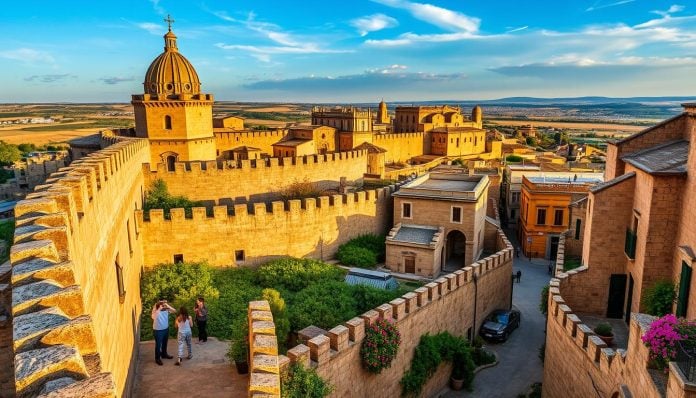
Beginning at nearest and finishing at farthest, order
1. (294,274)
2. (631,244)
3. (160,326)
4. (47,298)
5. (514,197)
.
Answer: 1. (47,298)
2. (160,326)
3. (631,244)
4. (294,274)
5. (514,197)

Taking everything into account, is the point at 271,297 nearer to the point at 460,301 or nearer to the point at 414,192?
the point at 460,301

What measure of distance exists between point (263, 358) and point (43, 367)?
171 inches

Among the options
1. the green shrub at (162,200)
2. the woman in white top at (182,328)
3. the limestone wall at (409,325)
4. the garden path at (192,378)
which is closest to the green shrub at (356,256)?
the limestone wall at (409,325)

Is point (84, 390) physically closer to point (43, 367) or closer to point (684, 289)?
point (43, 367)

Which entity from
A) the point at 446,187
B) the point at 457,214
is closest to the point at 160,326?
the point at 457,214

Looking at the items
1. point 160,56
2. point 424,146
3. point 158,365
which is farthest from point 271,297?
point 424,146

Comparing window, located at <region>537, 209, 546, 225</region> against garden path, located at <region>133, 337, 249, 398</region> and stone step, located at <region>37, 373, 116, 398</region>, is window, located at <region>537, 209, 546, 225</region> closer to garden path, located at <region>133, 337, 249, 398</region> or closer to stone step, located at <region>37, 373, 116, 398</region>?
garden path, located at <region>133, 337, 249, 398</region>

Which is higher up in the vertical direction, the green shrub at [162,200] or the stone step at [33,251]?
the stone step at [33,251]

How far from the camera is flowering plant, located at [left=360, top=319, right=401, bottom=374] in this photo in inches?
472

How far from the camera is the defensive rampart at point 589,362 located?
826 cm

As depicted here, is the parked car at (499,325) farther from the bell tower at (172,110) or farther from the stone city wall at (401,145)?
the stone city wall at (401,145)

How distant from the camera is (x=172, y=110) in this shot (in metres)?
26.9

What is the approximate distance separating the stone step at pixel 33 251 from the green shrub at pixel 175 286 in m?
10.5

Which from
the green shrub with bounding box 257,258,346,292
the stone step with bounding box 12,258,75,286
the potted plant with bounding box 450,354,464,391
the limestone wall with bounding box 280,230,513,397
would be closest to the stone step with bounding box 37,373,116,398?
the stone step with bounding box 12,258,75,286
